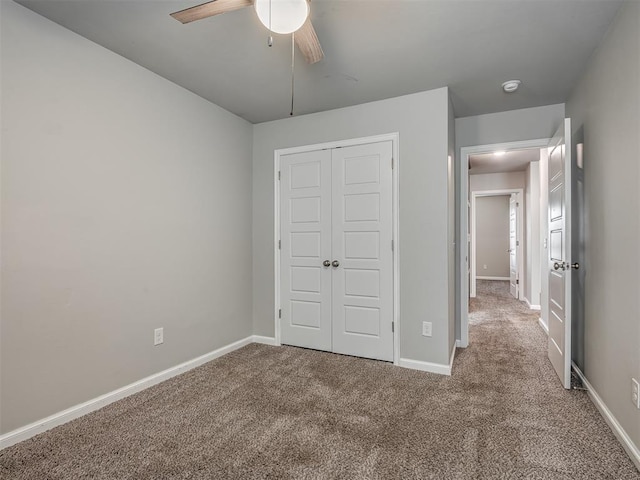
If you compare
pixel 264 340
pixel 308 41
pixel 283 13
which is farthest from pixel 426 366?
pixel 283 13

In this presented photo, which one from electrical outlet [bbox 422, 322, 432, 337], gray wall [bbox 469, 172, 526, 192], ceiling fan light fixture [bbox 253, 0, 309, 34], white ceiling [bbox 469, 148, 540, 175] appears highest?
white ceiling [bbox 469, 148, 540, 175]

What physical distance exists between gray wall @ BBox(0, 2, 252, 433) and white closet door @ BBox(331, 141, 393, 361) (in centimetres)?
119

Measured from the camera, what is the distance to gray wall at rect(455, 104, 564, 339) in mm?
3328

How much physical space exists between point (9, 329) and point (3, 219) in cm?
60

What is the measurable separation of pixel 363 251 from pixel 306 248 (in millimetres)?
632

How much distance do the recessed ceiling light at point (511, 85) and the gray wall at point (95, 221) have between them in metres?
2.58

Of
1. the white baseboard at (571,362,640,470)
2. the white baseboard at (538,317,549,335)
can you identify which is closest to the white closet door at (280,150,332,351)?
the white baseboard at (571,362,640,470)

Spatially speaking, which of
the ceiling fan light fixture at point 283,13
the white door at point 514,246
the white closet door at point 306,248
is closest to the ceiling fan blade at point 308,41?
the ceiling fan light fixture at point 283,13

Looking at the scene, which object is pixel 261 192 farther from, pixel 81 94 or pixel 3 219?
pixel 3 219

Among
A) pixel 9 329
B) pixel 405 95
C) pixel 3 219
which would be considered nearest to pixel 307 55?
pixel 405 95

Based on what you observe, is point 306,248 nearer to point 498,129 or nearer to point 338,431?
point 338,431

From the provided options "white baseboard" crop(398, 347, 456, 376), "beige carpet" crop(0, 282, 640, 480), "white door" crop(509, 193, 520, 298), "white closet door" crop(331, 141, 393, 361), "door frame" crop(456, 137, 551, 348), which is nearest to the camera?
"beige carpet" crop(0, 282, 640, 480)

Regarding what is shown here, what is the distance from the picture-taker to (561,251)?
2613 mm

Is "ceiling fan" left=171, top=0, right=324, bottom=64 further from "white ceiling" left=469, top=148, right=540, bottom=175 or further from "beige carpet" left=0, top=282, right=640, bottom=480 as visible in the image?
"white ceiling" left=469, top=148, right=540, bottom=175
